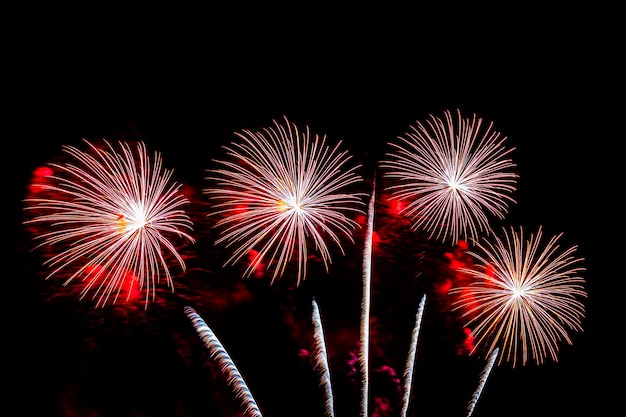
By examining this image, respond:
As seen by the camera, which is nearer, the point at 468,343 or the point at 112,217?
the point at 112,217

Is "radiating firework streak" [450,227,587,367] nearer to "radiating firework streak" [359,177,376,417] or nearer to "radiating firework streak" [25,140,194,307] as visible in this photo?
"radiating firework streak" [359,177,376,417]

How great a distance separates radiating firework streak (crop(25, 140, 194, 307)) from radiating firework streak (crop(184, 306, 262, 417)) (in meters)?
0.45

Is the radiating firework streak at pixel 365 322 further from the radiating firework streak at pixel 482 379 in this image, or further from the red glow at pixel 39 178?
the red glow at pixel 39 178

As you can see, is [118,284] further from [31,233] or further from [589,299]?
[589,299]

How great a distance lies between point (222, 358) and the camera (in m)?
4.91

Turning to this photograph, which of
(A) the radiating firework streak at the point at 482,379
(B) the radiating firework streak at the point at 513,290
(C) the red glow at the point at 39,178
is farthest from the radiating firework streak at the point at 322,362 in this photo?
(C) the red glow at the point at 39,178

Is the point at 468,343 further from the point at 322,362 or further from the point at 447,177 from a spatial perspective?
the point at 447,177

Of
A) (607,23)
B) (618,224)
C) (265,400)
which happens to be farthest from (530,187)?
(265,400)

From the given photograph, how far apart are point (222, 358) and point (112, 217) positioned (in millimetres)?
1738

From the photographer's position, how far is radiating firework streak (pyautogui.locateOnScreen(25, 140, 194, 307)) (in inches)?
174

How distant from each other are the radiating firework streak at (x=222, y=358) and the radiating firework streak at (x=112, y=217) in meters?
0.45

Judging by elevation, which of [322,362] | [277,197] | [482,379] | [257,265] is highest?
[277,197]

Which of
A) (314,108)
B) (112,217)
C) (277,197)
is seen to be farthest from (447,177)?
(112,217)

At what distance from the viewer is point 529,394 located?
21.3 feet
